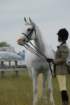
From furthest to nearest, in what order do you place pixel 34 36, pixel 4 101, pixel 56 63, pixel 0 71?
pixel 0 71 < pixel 4 101 < pixel 34 36 < pixel 56 63

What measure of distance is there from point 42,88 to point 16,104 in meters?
0.92

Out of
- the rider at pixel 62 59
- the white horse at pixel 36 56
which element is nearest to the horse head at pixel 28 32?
the white horse at pixel 36 56

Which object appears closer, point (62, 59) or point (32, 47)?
point (62, 59)

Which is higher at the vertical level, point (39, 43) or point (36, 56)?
point (39, 43)

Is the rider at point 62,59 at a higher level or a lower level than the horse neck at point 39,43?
lower

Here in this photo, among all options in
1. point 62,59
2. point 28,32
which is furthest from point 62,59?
point 28,32

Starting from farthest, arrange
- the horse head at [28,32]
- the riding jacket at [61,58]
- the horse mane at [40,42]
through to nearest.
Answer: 1. the horse mane at [40,42]
2. the horse head at [28,32]
3. the riding jacket at [61,58]

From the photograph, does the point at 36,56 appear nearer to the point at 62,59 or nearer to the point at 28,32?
the point at 28,32

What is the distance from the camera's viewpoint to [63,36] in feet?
38.8

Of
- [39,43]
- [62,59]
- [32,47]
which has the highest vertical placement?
[39,43]

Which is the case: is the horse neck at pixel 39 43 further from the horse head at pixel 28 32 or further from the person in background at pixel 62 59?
the person in background at pixel 62 59

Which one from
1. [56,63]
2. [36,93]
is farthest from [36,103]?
[56,63]

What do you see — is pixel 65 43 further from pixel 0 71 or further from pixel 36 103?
pixel 0 71

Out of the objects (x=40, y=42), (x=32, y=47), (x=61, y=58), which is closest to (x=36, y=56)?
(x=32, y=47)
